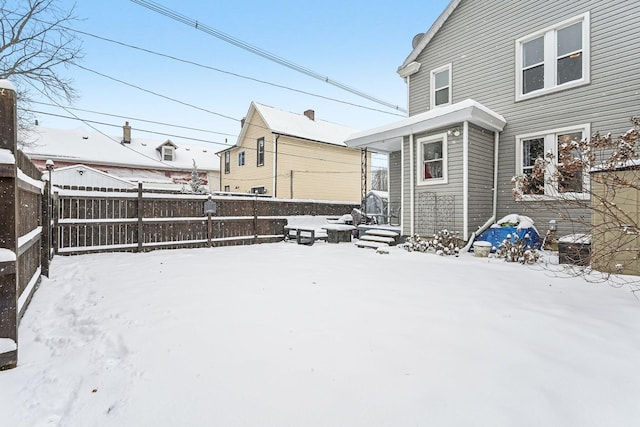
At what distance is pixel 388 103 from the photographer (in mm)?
17203

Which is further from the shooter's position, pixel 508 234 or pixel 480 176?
pixel 480 176

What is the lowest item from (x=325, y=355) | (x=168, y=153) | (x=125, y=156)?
(x=325, y=355)

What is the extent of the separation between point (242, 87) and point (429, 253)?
14043 mm

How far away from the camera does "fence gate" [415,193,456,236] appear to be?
792 centimetres

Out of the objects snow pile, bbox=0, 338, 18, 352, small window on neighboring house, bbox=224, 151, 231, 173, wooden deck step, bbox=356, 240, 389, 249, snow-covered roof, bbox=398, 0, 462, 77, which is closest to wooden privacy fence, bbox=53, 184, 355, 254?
wooden deck step, bbox=356, 240, 389, 249

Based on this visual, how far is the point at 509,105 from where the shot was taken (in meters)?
8.35

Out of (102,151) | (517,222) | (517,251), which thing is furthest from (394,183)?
(102,151)

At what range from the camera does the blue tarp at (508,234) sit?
22.5ft

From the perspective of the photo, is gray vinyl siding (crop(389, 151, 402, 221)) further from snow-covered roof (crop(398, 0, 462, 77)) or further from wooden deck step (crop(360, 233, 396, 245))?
snow-covered roof (crop(398, 0, 462, 77))

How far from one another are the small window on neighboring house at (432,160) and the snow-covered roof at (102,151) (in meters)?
20.0

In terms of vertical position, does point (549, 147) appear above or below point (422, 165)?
above

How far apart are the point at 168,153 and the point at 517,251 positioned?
79.5ft

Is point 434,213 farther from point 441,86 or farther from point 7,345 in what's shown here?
point 7,345

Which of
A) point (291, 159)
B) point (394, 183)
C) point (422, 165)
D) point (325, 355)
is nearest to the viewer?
point (325, 355)
